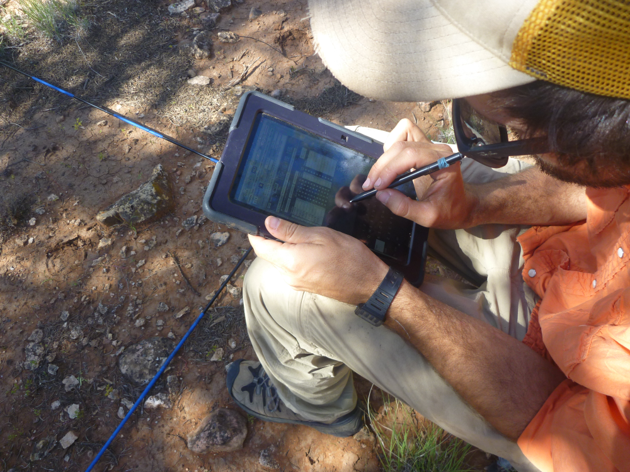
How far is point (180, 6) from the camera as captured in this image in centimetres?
364

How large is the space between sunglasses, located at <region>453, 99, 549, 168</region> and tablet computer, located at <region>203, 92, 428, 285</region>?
0.35 metres

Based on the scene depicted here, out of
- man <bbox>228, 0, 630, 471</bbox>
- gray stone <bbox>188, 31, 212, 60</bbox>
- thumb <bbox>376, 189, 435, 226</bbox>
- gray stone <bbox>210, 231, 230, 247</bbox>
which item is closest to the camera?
man <bbox>228, 0, 630, 471</bbox>

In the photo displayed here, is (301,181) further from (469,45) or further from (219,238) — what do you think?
(219,238)

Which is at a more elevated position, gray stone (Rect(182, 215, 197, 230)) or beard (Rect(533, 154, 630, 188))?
beard (Rect(533, 154, 630, 188))

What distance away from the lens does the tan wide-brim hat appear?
2.22 ft

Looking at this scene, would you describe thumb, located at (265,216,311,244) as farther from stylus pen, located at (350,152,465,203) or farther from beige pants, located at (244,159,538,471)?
stylus pen, located at (350,152,465,203)

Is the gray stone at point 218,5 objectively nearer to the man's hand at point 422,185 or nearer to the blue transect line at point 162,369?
the blue transect line at point 162,369

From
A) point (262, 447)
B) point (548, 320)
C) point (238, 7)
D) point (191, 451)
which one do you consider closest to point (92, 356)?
point (191, 451)

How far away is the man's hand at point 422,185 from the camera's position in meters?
1.54

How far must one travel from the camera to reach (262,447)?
6.91 ft

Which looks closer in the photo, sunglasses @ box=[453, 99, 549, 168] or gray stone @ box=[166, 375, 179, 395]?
sunglasses @ box=[453, 99, 549, 168]

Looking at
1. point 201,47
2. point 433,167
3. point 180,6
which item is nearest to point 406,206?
point 433,167

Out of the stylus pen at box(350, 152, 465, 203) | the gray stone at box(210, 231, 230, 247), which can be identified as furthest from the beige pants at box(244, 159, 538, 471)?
the gray stone at box(210, 231, 230, 247)

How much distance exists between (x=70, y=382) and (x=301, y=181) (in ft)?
5.98
